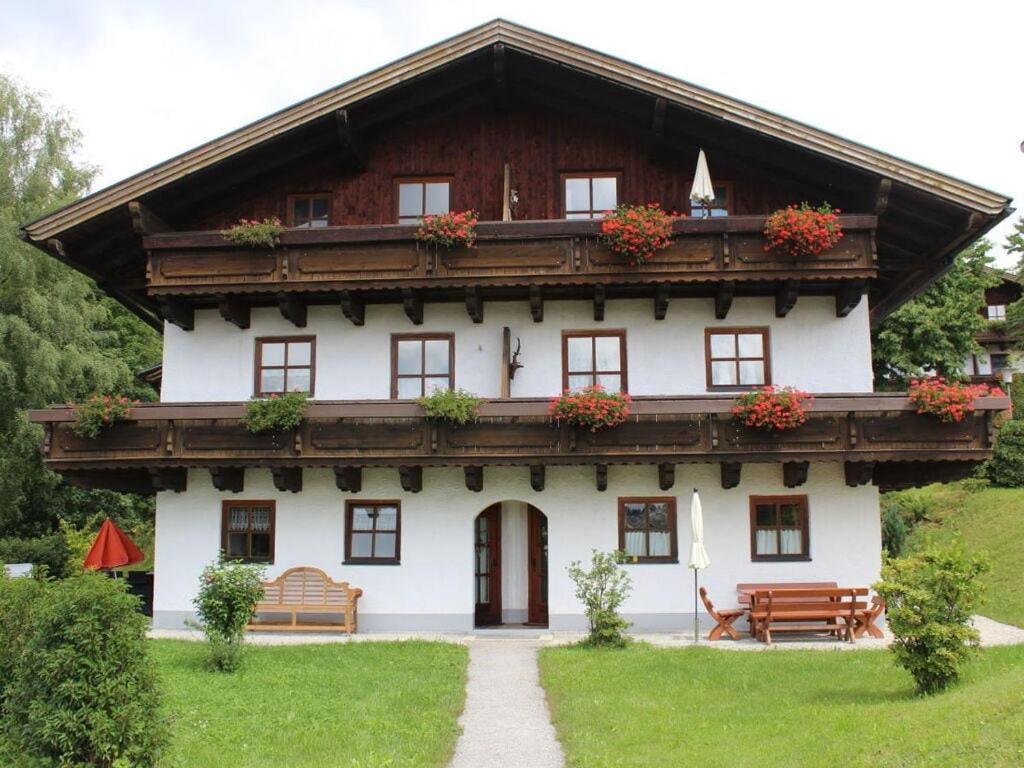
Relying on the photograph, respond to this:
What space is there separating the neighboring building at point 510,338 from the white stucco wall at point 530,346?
1.7 inches

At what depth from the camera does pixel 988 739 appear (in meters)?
7.43

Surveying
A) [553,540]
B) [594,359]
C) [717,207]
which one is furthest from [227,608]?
[717,207]

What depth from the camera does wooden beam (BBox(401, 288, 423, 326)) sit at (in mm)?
17284

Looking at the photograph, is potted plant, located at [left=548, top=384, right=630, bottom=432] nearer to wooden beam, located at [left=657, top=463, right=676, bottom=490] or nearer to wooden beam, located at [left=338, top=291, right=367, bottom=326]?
wooden beam, located at [left=657, top=463, right=676, bottom=490]

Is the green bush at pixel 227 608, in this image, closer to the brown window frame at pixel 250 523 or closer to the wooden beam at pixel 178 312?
the brown window frame at pixel 250 523

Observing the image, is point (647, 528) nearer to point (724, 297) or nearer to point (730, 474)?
point (730, 474)

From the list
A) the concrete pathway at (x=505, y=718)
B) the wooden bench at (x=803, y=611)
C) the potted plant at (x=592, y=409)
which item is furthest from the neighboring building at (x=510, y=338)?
the concrete pathway at (x=505, y=718)

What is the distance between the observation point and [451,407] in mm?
16172

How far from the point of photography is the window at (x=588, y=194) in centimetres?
1841

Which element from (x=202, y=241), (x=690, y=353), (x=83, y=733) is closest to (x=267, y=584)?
(x=202, y=241)

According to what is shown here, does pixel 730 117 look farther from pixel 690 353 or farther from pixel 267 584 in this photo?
pixel 267 584

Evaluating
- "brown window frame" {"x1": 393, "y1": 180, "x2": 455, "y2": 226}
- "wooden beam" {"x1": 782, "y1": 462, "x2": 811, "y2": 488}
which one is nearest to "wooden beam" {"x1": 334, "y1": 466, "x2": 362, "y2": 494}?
"brown window frame" {"x1": 393, "y1": 180, "x2": 455, "y2": 226}

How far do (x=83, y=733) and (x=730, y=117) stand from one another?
13806 millimetres

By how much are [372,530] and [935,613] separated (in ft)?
33.8
